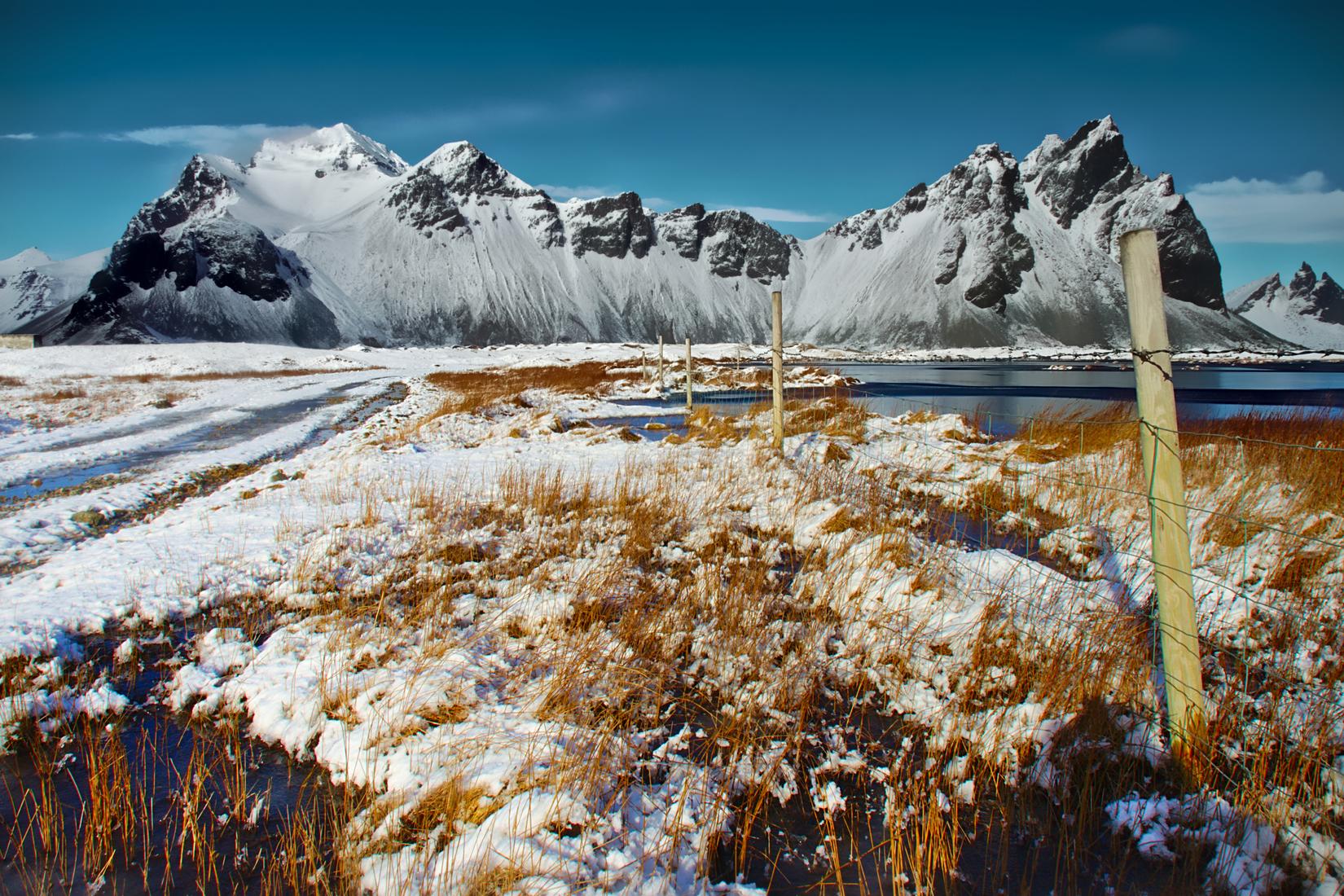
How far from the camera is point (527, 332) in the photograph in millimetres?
155625

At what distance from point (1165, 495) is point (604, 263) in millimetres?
192911

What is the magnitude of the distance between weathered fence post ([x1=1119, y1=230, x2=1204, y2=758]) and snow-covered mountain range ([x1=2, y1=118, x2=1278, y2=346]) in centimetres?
13896

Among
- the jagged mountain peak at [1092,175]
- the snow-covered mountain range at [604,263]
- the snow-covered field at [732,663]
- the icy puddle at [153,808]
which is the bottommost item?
the icy puddle at [153,808]

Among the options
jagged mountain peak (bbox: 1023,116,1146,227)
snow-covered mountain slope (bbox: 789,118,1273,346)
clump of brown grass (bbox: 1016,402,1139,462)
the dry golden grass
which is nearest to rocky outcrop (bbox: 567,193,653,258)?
snow-covered mountain slope (bbox: 789,118,1273,346)

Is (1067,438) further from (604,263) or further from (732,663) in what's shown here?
(604,263)

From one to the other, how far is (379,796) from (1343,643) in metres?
5.49

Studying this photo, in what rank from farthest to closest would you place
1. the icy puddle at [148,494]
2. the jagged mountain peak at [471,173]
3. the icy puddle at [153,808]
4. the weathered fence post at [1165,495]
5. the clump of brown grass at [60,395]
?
the jagged mountain peak at [471,173]
the clump of brown grass at [60,395]
the icy puddle at [148,494]
the weathered fence post at [1165,495]
the icy puddle at [153,808]

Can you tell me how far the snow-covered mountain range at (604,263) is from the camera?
427 feet

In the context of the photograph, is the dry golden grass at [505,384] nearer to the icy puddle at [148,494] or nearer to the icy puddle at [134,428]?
the icy puddle at [148,494]

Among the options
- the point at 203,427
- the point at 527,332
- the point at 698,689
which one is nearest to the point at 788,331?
the point at 527,332

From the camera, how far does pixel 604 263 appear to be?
187 metres

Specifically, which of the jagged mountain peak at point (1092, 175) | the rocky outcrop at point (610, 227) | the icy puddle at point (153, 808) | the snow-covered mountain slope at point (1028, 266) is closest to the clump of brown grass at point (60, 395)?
the icy puddle at point (153, 808)

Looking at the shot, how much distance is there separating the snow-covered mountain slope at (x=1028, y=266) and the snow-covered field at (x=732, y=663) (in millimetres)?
164552

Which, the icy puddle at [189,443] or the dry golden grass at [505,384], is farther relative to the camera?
the dry golden grass at [505,384]
